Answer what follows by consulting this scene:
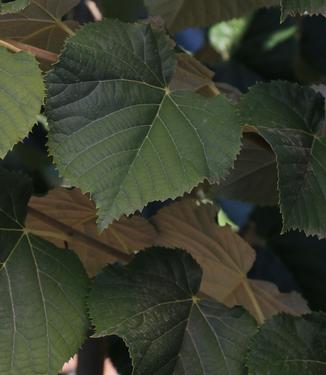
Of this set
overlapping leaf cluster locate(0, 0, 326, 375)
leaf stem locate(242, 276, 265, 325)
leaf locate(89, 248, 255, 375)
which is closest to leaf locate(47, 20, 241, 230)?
overlapping leaf cluster locate(0, 0, 326, 375)

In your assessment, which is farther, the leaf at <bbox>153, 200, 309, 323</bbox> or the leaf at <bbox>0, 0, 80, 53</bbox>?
the leaf at <bbox>153, 200, 309, 323</bbox>

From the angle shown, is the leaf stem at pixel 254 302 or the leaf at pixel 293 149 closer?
the leaf at pixel 293 149

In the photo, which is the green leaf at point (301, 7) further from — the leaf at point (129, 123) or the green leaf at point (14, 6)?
the green leaf at point (14, 6)

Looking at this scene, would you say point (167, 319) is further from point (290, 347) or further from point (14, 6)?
point (14, 6)

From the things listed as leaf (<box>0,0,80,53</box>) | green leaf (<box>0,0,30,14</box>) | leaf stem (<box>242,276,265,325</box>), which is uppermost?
green leaf (<box>0,0,30,14</box>)

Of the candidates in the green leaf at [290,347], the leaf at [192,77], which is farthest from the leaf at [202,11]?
the green leaf at [290,347]

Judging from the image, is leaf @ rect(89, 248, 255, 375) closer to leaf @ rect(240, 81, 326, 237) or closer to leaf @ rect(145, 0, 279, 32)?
leaf @ rect(240, 81, 326, 237)
